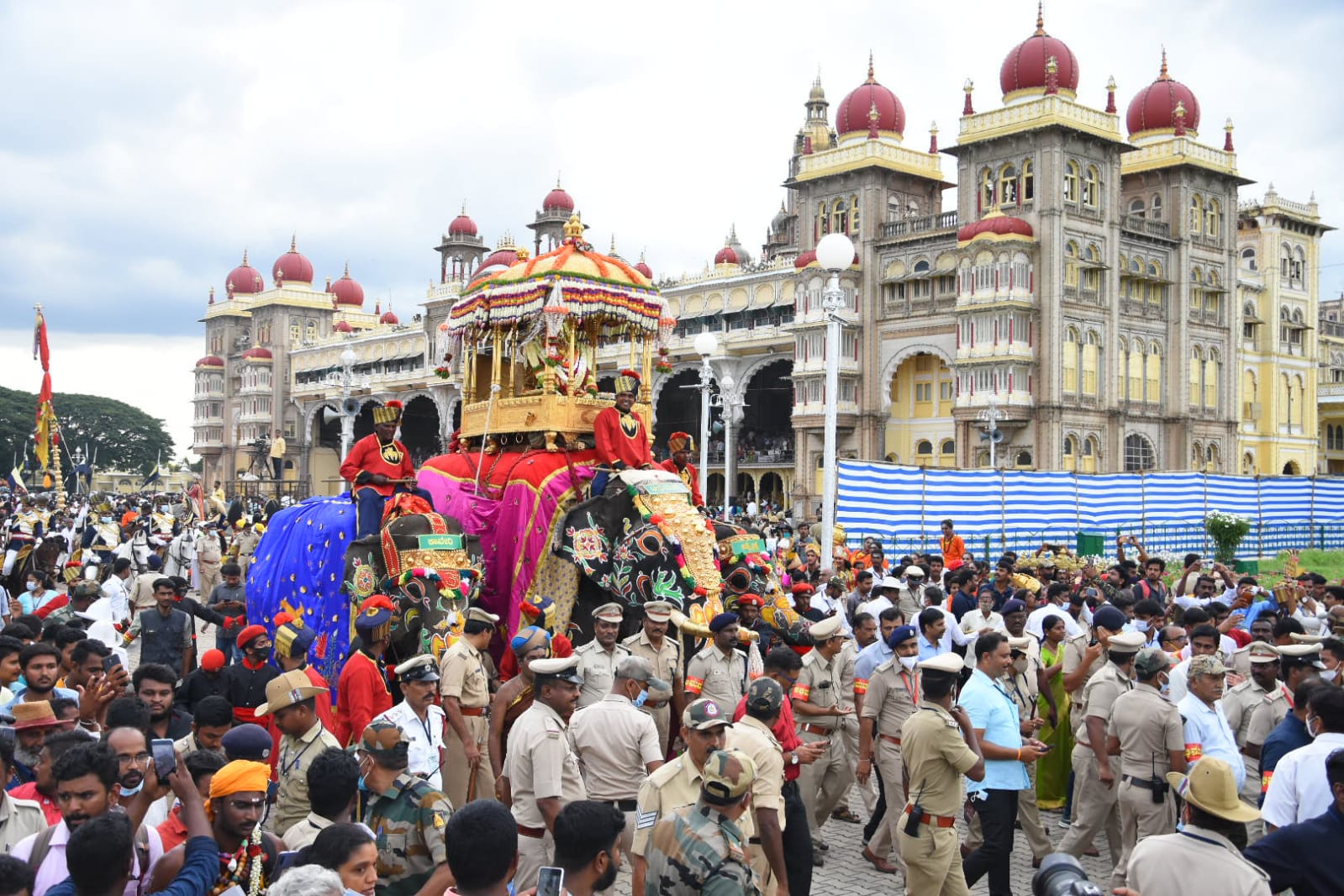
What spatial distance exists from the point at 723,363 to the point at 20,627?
38.0m

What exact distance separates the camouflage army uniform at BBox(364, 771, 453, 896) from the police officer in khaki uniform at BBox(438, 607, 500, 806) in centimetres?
216

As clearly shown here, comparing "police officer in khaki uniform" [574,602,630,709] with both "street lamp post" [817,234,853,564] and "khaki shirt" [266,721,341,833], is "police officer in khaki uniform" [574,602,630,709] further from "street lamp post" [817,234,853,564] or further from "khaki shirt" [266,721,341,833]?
"street lamp post" [817,234,853,564]

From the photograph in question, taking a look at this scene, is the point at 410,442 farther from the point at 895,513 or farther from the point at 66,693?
the point at 66,693

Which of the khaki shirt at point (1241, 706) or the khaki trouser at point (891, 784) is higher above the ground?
the khaki shirt at point (1241, 706)

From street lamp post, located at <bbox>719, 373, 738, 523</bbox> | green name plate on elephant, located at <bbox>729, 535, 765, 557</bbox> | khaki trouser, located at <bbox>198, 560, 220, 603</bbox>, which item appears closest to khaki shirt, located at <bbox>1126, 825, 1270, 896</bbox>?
green name plate on elephant, located at <bbox>729, 535, 765, 557</bbox>

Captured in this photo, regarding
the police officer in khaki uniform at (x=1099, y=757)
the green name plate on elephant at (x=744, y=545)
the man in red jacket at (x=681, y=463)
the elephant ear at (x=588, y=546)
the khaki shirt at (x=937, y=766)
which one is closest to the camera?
the khaki shirt at (x=937, y=766)

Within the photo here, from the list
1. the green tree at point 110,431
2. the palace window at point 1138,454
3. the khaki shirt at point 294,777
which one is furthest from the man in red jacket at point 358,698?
the green tree at point 110,431

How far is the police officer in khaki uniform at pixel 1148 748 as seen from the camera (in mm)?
6105

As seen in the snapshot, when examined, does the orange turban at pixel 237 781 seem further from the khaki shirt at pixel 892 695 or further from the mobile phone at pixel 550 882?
the khaki shirt at pixel 892 695

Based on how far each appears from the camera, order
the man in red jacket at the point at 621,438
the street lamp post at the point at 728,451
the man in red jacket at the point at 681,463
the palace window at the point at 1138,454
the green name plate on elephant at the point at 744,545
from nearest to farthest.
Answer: the green name plate on elephant at the point at 744,545 < the man in red jacket at the point at 621,438 < the man in red jacket at the point at 681,463 < the street lamp post at the point at 728,451 < the palace window at the point at 1138,454

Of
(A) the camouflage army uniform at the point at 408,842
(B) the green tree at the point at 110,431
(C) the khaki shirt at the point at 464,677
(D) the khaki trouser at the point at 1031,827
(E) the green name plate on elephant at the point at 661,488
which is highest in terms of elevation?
(B) the green tree at the point at 110,431

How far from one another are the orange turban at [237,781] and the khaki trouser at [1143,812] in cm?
439

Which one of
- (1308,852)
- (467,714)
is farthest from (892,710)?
(1308,852)

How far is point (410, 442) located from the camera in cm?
6750
